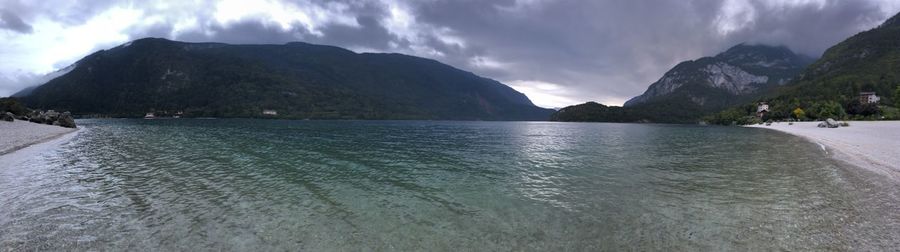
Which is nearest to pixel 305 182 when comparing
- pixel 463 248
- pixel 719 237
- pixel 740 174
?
pixel 463 248

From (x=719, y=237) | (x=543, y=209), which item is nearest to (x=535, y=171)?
(x=543, y=209)

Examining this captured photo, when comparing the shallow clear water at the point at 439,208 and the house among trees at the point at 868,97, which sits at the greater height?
the house among trees at the point at 868,97

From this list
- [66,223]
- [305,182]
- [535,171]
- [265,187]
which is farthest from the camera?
[535,171]

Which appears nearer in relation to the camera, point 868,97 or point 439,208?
point 439,208

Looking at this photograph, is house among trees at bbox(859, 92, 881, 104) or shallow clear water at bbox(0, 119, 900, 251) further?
house among trees at bbox(859, 92, 881, 104)

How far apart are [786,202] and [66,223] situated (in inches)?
Answer: 1168

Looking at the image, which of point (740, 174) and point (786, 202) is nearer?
point (786, 202)

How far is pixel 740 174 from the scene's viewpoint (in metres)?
25.8

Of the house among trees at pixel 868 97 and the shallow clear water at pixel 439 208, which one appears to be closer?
the shallow clear water at pixel 439 208

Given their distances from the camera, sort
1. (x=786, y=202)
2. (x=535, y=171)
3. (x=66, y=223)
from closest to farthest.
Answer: (x=66, y=223) → (x=786, y=202) → (x=535, y=171)

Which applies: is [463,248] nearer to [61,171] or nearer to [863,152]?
[61,171]

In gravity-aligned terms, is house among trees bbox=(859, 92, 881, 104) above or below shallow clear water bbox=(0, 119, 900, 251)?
above

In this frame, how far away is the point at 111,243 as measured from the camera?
11.4m

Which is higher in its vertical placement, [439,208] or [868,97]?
[868,97]
